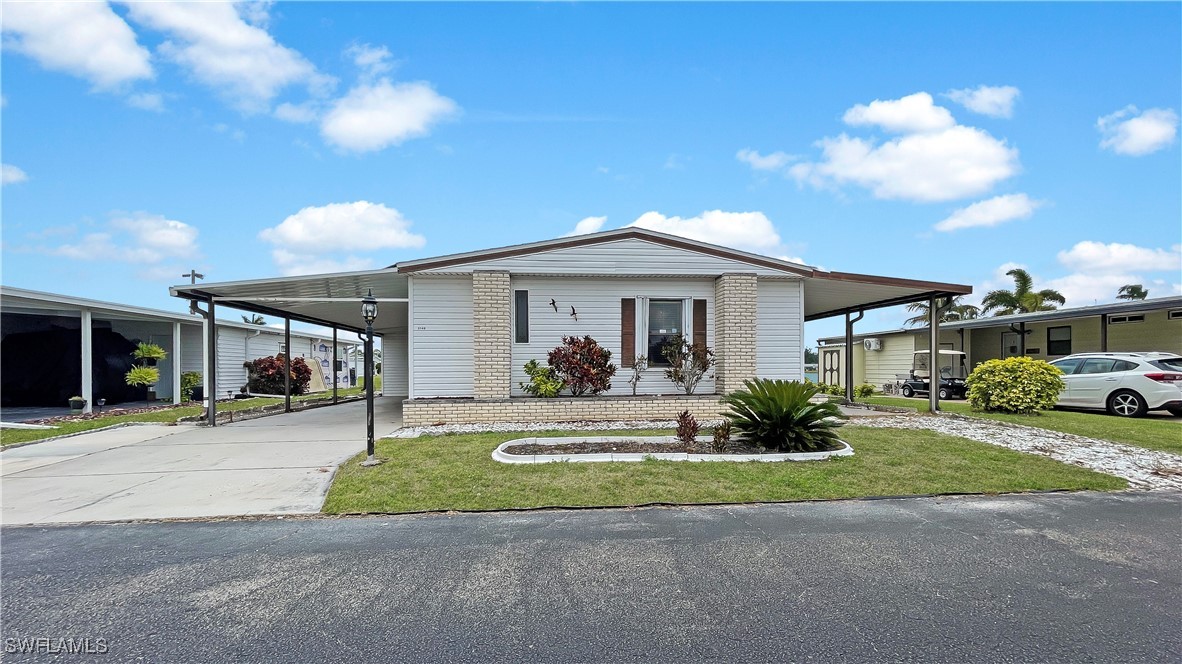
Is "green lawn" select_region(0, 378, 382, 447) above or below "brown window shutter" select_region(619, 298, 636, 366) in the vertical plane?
below

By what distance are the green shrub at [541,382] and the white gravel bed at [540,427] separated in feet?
2.42

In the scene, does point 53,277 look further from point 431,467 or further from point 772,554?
point 772,554

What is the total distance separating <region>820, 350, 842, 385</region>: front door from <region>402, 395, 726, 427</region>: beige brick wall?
16.6m

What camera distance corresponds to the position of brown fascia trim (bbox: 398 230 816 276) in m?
10.1

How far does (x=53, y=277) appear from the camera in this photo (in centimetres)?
1716

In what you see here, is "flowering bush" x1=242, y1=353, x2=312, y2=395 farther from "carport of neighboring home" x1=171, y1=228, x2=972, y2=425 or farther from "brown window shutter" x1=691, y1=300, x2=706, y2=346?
"brown window shutter" x1=691, y1=300, x2=706, y2=346

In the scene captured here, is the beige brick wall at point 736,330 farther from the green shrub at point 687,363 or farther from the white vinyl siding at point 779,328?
the white vinyl siding at point 779,328

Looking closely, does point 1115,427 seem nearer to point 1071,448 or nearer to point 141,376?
point 1071,448

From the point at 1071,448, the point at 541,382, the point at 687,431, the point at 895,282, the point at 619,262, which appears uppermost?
the point at 619,262

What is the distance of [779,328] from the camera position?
1116cm

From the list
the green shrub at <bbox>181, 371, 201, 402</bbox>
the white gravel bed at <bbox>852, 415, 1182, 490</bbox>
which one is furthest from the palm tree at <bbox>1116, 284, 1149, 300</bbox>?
the green shrub at <bbox>181, 371, 201, 402</bbox>

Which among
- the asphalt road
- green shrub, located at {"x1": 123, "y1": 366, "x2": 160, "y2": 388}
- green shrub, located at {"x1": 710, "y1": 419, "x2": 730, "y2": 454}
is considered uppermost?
green shrub, located at {"x1": 123, "y1": 366, "x2": 160, "y2": 388}

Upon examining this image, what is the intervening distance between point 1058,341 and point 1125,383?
7689 mm

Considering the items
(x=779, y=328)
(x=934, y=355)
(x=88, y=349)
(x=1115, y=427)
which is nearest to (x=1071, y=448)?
(x=1115, y=427)
